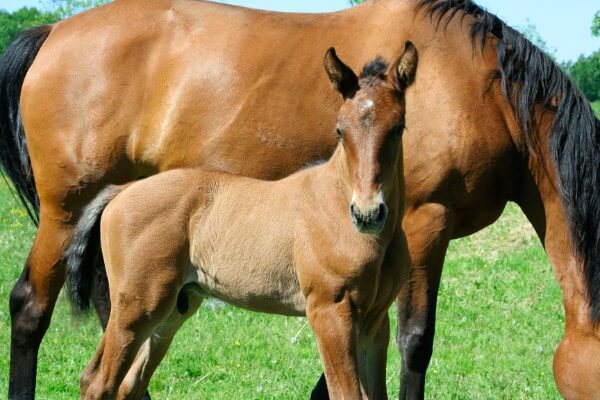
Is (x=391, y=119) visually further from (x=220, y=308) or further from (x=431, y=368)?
(x=220, y=308)

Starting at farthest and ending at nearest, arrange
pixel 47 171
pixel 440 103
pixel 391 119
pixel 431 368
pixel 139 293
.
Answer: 1. pixel 431 368
2. pixel 47 171
3. pixel 440 103
4. pixel 139 293
5. pixel 391 119

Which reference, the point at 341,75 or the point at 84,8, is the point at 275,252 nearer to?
the point at 341,75

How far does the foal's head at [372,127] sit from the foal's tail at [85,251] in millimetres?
1266

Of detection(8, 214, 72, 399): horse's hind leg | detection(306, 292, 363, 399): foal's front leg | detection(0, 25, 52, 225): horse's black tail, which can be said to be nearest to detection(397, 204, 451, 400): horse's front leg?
detection(306, 292, 363, 399): foal's front leg

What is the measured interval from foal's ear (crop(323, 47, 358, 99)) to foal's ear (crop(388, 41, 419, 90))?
0.16m

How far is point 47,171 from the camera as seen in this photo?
5.13m

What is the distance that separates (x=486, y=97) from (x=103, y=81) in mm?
2067

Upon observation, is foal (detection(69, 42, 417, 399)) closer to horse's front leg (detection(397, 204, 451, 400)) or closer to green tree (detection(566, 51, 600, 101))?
horse's front leg (detection(397, 204, 451, 400))

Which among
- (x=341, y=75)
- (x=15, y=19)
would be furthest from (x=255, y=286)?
(x=15, y=19)

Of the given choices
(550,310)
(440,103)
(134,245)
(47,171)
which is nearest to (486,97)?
(440,103)

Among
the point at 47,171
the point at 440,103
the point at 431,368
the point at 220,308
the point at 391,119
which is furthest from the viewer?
the point at 220,308

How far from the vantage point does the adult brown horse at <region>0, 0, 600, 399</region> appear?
4.62 m

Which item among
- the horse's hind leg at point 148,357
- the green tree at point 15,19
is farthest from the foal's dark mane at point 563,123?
the green tree at point 15,19

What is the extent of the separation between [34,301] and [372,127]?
2.44 m
